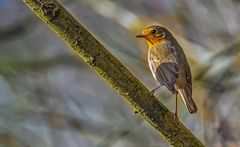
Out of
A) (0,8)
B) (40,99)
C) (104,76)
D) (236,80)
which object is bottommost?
(104,76)

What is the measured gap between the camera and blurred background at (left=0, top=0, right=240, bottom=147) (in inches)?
169

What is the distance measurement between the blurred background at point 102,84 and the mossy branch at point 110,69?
1.53m

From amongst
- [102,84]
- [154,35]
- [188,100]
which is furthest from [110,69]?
[102,84]

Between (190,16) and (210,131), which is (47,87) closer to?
(190,16)

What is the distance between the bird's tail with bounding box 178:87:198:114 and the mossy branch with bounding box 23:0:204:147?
751 mm

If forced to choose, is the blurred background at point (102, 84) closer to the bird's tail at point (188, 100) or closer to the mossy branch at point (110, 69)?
the bird's tail at point (188, 100)

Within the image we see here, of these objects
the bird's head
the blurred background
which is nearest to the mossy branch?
the bird's head

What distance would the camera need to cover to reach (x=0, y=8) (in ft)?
23.6

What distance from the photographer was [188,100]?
3100 mm

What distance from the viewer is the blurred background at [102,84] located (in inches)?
169

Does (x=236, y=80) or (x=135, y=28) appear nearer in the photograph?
(x=236, y=80)

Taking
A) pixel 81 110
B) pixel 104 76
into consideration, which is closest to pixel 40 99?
pixel 81 110

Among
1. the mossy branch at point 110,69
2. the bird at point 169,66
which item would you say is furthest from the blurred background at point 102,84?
the mossy branch at point 110,69

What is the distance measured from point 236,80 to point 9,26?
2492 millimetres
